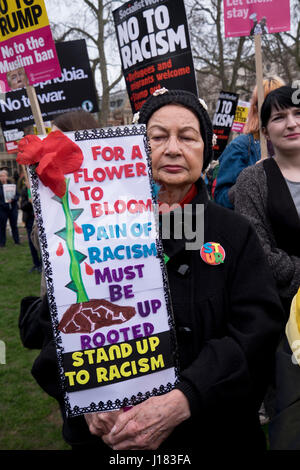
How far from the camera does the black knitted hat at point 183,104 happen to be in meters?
1.55

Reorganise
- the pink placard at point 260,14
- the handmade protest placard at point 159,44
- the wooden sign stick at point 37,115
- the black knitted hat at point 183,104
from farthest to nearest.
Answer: the pink placard at point 260,14 < the handmade protest placard at point 159,44 < the wooden sign stick at point 37,115 < the black knitted hat at point 183,104

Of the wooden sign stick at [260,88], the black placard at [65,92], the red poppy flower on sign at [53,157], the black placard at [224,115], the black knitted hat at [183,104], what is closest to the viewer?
the red poppy flower on sign at [53,157]

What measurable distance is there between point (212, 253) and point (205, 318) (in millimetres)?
233

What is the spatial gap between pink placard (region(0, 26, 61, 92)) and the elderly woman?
1607 mm

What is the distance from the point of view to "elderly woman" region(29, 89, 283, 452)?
1.37 metres

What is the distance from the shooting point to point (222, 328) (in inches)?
59.9

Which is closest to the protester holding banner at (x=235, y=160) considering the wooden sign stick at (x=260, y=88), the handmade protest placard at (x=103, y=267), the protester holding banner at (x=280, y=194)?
the wooden sign stick at (x=260, y=88)

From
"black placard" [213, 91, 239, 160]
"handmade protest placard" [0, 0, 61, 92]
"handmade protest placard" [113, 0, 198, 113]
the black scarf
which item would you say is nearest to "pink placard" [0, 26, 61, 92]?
"handmade protest placard" [0, 0, 61, 92]

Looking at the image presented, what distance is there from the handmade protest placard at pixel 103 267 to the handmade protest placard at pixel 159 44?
1721mm

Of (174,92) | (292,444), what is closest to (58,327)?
(292,444)

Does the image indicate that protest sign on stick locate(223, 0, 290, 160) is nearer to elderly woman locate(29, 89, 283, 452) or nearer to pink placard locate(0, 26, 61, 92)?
pink placard locate(0, 26, 61, 92)

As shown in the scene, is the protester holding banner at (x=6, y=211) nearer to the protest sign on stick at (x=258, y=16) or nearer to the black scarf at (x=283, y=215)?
the protest sign on stick at (x=258, y=16)

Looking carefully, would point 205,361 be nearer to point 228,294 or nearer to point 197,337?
point 197,337

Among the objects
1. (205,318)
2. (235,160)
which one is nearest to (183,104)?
(205,318)
